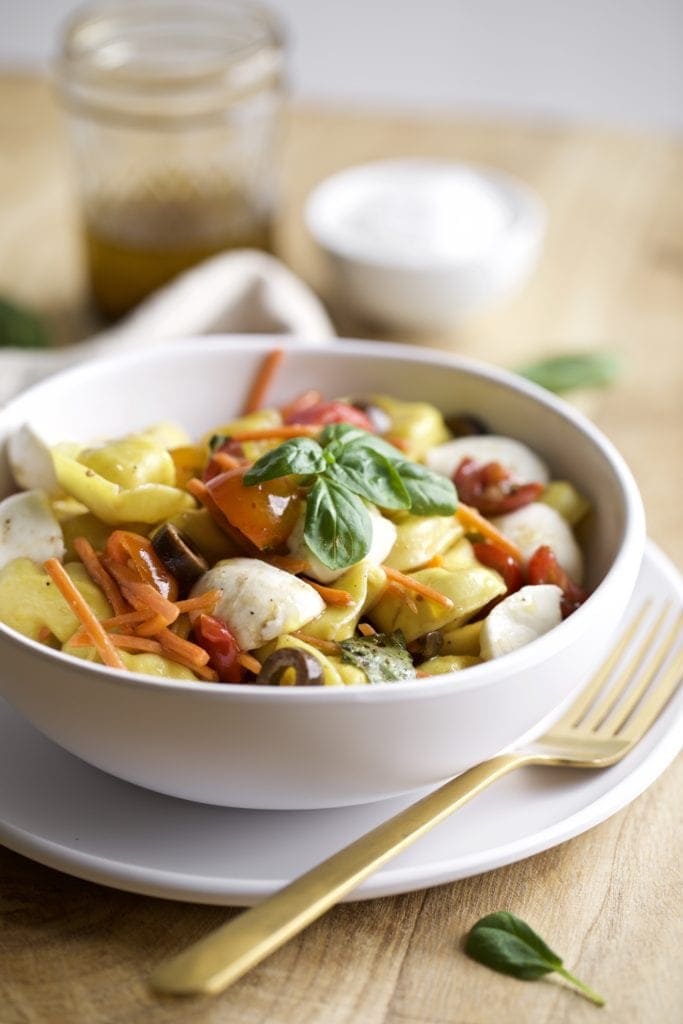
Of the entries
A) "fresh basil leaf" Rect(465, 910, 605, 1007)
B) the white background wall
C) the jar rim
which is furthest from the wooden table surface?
the white background wall

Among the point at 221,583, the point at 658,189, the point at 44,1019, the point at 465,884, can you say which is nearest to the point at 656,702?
the point at 465,884

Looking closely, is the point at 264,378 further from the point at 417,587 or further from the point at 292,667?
the point at 292,667

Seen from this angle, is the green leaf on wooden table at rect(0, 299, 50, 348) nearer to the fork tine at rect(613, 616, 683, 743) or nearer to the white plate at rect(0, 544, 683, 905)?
the white plate at rect(0, 544, 683, 905)

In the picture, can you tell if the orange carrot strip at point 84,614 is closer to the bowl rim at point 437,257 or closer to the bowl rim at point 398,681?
the bowl rim at point 398,681

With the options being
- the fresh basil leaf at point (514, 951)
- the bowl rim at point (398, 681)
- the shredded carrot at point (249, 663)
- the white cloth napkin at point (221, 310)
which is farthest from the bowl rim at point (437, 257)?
the fresh basil leaf at point (514, 951)

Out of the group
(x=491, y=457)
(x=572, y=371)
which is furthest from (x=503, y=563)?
(x=572, y=371)
